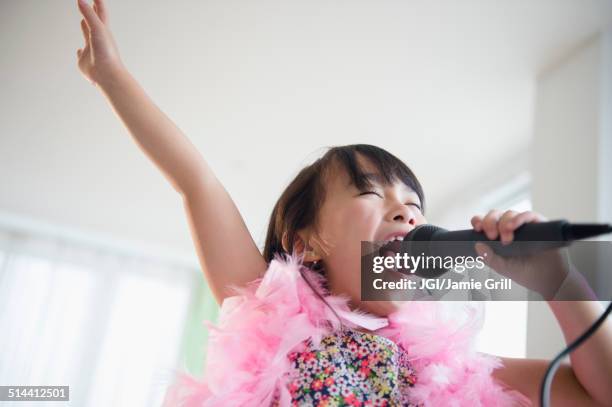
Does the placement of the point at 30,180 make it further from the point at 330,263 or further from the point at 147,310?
the point at 330,263

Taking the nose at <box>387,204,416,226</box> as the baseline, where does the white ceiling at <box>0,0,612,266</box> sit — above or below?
above

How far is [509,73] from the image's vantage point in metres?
2.19

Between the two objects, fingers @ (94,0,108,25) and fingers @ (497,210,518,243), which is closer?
fingers @ (497,210,518,243)

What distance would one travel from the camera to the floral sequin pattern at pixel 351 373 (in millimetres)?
708

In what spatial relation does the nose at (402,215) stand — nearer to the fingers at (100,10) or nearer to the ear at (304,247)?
the ear at (304,247)

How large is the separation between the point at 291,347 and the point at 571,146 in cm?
153

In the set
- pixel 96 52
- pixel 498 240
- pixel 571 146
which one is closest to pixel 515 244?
pixel 498 240

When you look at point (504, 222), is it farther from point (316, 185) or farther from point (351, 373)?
point (316, 185)

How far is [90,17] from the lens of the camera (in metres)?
0.89

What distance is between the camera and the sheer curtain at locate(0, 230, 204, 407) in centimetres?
417

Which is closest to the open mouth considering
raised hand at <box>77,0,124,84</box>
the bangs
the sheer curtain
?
the bangs

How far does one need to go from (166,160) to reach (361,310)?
372mm

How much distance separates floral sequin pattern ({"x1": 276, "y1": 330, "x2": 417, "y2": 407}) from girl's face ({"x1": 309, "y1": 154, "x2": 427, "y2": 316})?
8cm

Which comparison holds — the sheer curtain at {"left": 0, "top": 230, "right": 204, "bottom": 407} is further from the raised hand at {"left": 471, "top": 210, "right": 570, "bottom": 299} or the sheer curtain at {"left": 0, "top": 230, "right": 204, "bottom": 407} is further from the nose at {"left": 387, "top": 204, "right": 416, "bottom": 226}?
the raised hand at {"left": 471, "top": 210, "right": 570, "bottom": 299}
